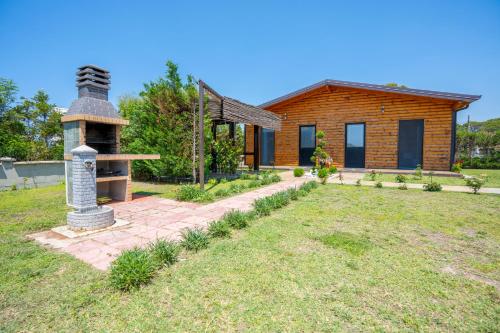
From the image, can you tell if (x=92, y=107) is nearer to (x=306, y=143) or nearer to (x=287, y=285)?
(x=287, y=285)

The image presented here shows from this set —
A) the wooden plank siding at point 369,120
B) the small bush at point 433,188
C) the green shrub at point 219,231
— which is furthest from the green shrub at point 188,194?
the wooden plank siding at point 369,120

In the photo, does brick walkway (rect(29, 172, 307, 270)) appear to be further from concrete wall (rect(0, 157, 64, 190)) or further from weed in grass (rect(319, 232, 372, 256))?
concrete wall (rect(0, 157, 64, 190))

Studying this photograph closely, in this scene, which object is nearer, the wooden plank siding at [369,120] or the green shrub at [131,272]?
the green shrub at [131,272]

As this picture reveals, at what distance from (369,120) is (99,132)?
12.9m

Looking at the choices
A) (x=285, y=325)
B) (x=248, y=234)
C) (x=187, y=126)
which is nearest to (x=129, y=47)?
(x=187, y=126)

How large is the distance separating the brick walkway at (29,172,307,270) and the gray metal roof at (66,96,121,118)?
88.1 inches

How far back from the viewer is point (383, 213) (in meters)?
5.02

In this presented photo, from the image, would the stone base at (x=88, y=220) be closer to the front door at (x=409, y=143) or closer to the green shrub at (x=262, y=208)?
the green shrub at (x=262, y=208)

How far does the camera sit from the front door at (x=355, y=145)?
1403 cm

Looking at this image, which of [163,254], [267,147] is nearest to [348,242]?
[163,254]

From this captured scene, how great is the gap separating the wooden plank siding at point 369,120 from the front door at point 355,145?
0.27 m

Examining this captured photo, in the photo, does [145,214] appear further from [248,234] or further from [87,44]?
[87,44]

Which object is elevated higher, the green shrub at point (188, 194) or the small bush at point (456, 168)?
the small bush at point (456, 168)

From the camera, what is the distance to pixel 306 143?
50.9 ft
